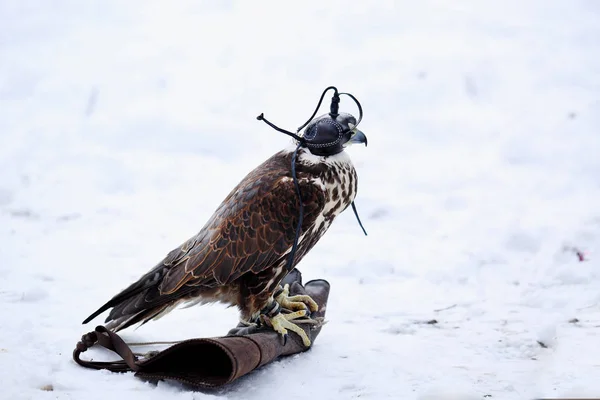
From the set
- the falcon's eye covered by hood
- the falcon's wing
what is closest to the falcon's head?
the falcon's eye covered by hood

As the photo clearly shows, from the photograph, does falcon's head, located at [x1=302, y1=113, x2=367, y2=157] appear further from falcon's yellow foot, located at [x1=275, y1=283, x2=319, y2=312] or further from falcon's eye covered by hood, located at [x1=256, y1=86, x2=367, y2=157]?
falcon's yellow foot, located at [x1=275, y1=283, x2=319, y2=312]

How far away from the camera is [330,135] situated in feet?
9.07

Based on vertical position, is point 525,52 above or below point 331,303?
above

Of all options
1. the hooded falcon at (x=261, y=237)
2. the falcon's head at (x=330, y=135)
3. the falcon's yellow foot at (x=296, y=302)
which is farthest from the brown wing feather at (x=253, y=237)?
the falcon's yellow foot at (x=296, y=302)

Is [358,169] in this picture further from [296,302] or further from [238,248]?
[238,248]

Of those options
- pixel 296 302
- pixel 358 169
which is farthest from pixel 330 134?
pixel 358 169

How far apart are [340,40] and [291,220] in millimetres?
4211

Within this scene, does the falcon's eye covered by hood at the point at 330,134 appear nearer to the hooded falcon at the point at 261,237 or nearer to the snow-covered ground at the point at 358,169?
the hooded falcon at the point at 261,237

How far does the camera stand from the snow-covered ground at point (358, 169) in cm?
281

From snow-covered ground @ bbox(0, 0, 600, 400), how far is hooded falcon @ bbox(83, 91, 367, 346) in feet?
0.83

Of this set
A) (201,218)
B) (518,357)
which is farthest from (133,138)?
(518,357)

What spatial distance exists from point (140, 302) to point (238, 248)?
421 millimetres

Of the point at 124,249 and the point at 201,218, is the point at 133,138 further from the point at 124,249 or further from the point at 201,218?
the point at 124,249

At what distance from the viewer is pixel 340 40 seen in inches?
261
